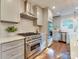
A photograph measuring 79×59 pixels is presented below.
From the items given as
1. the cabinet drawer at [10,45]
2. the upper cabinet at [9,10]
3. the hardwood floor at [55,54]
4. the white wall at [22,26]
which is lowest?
the hardwood floor at [55,54]

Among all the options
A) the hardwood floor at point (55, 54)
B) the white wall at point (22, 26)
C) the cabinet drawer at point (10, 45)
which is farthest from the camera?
the hardwood floor at point (55, 54)

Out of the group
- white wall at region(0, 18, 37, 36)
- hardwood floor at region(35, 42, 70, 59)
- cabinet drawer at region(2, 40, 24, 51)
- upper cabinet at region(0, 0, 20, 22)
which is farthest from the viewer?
hardwood floor at region(35, 42, 70, 59)

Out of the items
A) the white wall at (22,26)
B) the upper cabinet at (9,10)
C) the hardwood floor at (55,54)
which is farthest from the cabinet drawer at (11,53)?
the hardwood floor at (55,54)

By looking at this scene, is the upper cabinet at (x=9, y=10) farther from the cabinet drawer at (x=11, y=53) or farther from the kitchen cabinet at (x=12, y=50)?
the cabinet drawer at (x=11, y=53)

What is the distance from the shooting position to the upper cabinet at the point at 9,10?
2531mm

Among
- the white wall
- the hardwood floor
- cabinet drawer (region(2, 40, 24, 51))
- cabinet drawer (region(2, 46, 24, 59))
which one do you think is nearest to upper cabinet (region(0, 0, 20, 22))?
the white wall

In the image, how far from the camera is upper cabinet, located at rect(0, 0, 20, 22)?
253 centimetres

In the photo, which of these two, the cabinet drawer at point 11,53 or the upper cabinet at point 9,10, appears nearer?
the cabinet drawer at point 11,53

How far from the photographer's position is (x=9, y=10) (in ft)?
9.10

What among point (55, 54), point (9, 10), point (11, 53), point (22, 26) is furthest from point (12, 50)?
point (55, 54)

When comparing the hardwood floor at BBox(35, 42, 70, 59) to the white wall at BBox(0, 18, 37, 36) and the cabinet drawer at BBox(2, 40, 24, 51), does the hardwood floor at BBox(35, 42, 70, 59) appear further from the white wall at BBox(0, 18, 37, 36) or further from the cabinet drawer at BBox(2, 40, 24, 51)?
the cabinet drawer at BBox(2, 40, 24, 51)

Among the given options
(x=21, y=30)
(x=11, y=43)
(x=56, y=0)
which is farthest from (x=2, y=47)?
(x=56, y=0)

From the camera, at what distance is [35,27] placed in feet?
18.7

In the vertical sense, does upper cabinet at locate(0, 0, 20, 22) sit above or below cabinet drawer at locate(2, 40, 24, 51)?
above
